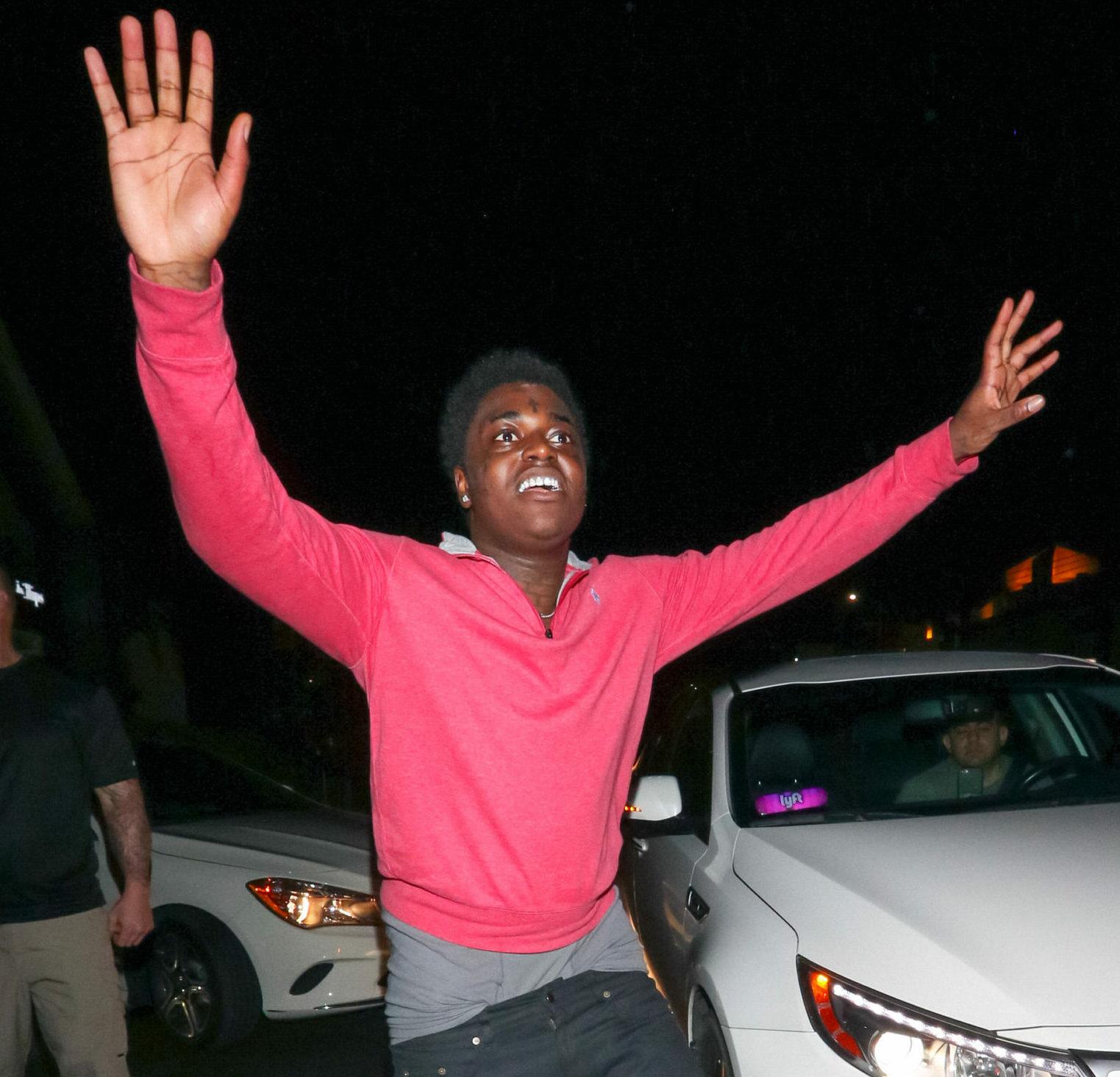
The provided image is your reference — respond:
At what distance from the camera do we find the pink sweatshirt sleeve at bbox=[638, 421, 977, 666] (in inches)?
99.7

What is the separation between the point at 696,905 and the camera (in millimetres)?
3639

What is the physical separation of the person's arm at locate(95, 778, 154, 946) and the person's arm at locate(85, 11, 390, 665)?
2.16m

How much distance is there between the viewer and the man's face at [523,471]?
2.32m

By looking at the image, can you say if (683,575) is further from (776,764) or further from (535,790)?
(776,764)

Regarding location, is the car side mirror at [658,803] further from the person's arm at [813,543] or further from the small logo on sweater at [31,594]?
the small logo on sweater at [31,594]

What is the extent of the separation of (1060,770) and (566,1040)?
2513 millimetres

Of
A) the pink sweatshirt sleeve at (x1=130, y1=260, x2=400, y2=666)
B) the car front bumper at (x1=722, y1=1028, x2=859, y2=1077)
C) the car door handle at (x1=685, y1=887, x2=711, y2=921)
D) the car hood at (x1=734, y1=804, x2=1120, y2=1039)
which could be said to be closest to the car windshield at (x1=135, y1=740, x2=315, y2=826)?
the car door handle at (x1=685, y1=887, x2=711, y2=921)

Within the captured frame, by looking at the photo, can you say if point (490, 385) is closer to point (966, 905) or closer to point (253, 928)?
point (966, 905)

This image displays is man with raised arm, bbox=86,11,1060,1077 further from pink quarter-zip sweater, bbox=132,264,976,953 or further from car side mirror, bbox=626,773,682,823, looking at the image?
car side mirror, bbox=626,773,682,823

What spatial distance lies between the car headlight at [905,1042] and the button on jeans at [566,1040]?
60 centimetres

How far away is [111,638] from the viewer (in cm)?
1423

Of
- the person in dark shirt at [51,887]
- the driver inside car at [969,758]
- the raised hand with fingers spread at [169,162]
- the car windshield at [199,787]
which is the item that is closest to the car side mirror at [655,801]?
the driver inside car at [969,758]

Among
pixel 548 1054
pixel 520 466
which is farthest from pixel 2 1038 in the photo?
pixel 520 466

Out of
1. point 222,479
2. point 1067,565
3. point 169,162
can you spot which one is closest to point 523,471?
point 222,479
